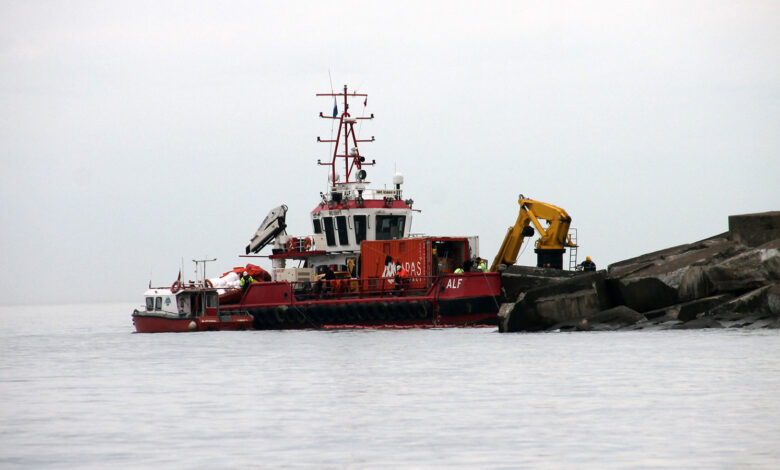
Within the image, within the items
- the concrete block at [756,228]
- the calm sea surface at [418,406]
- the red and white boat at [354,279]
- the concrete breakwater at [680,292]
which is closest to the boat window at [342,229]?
the red and white boat at [354,279]

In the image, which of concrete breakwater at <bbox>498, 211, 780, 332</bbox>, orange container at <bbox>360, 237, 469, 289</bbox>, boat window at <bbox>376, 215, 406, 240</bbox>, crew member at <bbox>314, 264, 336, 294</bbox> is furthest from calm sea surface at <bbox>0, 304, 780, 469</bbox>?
boat window at <bbox>376, 215, 406, 240</bbox>

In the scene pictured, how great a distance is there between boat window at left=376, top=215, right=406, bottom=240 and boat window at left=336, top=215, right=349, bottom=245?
1096 mm

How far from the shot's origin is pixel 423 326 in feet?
119

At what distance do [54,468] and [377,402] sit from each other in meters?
6.38

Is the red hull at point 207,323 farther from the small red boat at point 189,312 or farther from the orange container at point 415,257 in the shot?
the orange container at point 415,257

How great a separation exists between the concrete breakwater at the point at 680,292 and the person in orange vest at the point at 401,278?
4.43 metres

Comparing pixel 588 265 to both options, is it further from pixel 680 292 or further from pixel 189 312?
pixel 189 312

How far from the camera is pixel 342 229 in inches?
1583

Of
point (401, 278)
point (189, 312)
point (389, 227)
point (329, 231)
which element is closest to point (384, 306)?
point (401, 278)

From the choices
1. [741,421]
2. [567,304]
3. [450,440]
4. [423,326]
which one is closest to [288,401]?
[450,440]

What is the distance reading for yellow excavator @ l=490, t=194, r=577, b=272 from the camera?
3669 centimetres

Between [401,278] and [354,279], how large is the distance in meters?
1.86

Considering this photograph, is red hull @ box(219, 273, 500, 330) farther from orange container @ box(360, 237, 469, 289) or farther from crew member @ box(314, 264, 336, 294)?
orange container @ box(360, 237, 469, 289)

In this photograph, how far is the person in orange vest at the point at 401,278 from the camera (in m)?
36.5
